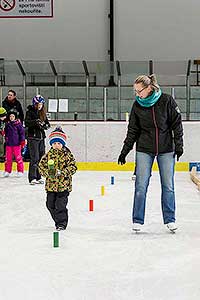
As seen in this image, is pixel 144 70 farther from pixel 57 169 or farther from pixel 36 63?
pixel 57 169

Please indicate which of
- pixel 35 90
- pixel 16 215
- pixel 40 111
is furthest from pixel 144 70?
pixel 16 215

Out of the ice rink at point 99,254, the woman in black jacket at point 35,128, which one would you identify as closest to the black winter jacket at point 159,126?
the ice rink at point 99,254

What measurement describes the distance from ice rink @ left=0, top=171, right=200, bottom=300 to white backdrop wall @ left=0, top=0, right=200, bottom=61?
6711mm

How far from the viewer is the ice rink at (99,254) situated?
10.4 ft

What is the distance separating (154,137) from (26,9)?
29.9 feet

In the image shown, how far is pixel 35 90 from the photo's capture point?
1114 cm

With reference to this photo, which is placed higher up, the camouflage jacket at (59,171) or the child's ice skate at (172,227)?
the camouflage jacket at (59,171)

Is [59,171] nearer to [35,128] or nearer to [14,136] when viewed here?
[35,128]

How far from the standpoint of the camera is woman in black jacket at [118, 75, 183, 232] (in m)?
4.43

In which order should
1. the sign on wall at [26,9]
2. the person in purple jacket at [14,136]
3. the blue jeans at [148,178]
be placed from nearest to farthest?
1. the blue jeans at [148,178]
2. the person in purple jacket at [14,136]
3. the sign on wall at [26,9]

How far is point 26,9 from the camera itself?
42.5ft

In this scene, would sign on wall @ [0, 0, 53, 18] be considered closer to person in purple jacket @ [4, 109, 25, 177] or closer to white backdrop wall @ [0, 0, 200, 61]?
white backdrop wall @ [0, 0, 200, 61]

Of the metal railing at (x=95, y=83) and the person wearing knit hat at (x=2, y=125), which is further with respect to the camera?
the metal railing at (x=95, y=83)

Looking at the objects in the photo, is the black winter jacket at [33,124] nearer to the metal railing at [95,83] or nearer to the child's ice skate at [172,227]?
the metal railing at [95,83]
